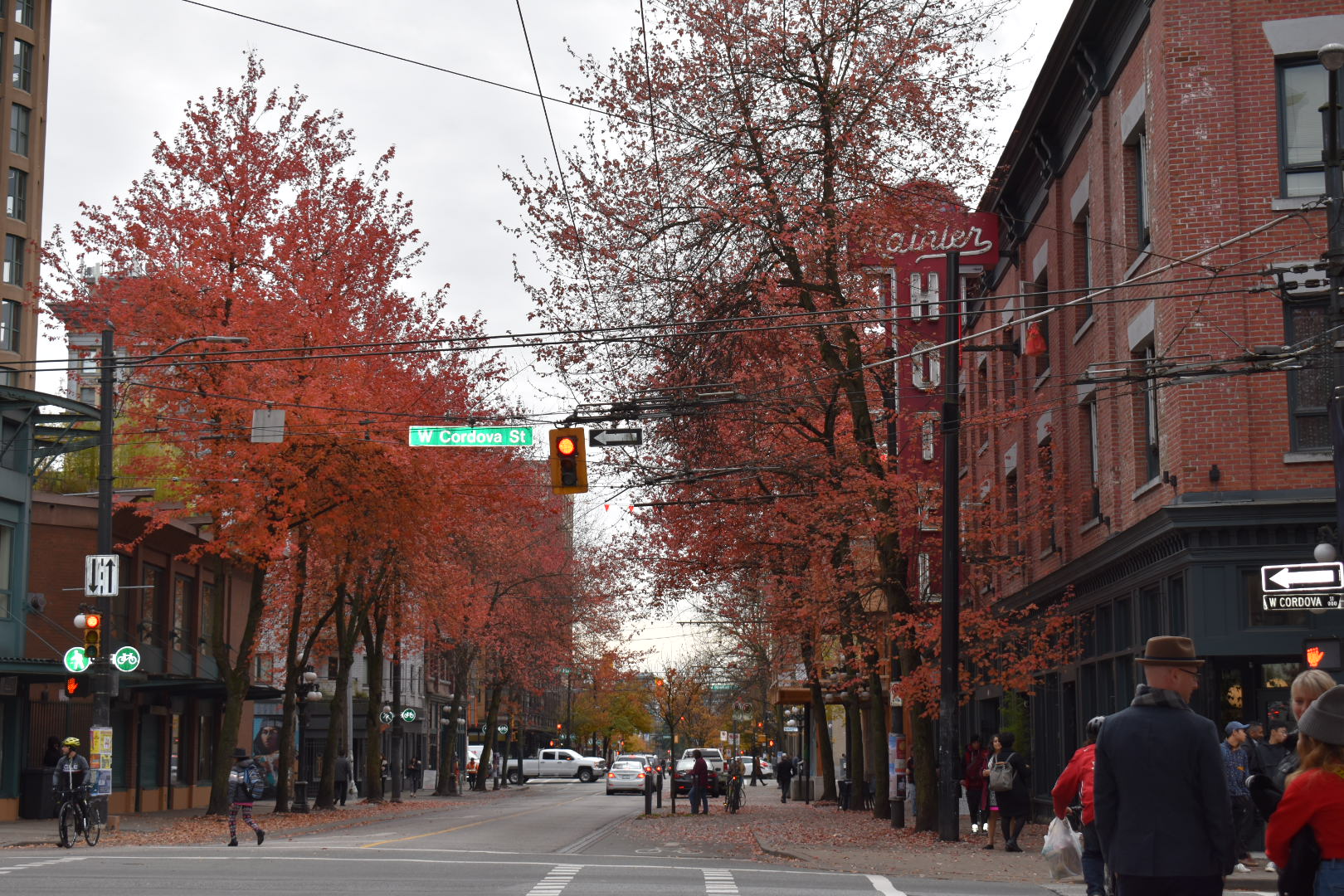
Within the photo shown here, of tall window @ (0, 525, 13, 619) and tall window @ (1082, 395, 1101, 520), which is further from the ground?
tall window @ (1082, 395, 1101, 520)

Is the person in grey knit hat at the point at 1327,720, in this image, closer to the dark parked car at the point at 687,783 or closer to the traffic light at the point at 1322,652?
the traffic light at the point at 1322,652

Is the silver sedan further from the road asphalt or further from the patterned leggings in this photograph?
the patterned leggings

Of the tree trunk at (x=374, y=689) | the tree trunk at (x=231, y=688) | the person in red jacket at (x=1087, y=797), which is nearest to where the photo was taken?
the person in red jacket at (x=1087, y=797)

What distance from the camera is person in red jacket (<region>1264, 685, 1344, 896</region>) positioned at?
662cm

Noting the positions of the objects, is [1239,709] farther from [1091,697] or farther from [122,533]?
[122,533]

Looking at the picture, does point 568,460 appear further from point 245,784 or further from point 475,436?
point 245,784

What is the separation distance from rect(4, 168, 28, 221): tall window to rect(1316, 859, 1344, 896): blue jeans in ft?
249

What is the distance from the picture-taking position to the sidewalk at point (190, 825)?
26219 mm

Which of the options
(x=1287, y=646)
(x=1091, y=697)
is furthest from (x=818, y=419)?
(x=1287, y=646)

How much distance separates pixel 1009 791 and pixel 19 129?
65367mm

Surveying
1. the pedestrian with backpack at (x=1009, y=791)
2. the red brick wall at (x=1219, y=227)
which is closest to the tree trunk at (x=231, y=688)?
the pedestrian with backpack at (x=1009, y=791)

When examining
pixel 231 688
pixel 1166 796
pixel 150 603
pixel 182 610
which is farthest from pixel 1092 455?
pixel 182 610

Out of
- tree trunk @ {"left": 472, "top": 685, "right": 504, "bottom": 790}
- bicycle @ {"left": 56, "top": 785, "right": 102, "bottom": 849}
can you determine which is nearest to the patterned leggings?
bicycle @ {"left": 56, "top": 785, "right": 102, "bottom": 849}

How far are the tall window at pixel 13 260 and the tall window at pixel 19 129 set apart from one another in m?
4.09
